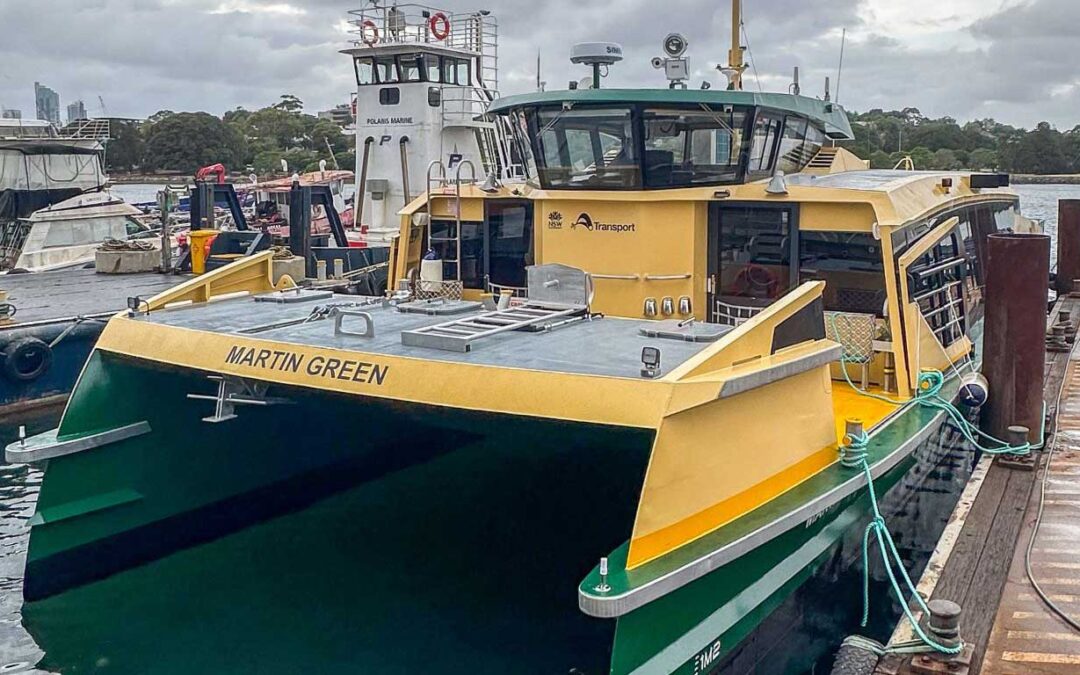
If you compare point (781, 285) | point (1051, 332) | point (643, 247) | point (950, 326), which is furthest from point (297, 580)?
point (1051, 332)

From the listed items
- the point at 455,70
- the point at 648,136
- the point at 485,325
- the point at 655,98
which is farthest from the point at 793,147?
the point at 455,70

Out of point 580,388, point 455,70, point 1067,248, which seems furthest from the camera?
point 455,70

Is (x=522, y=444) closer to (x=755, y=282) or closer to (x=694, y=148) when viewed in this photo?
(x=755, y=282)

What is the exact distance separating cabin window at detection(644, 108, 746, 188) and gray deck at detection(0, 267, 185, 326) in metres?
9.46

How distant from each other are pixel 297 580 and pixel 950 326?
222 inches

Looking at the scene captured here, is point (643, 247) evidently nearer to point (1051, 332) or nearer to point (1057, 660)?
point (1057, 660)

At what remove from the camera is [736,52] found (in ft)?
33.0

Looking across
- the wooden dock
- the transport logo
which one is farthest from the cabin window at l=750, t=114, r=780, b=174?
the wooden dock

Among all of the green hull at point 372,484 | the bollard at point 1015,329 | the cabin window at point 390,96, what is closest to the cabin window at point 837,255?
the bollard at point 1015,329

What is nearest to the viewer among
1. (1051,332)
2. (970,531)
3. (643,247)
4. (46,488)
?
(970,531)

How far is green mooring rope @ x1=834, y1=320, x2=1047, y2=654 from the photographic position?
→ 15.7 feet

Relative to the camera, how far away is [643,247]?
7918mm

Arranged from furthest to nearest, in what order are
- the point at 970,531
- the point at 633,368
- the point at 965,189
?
the point at 965,189 < the point at 970,531 < the point at 633,368

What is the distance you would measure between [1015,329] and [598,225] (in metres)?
3.14
